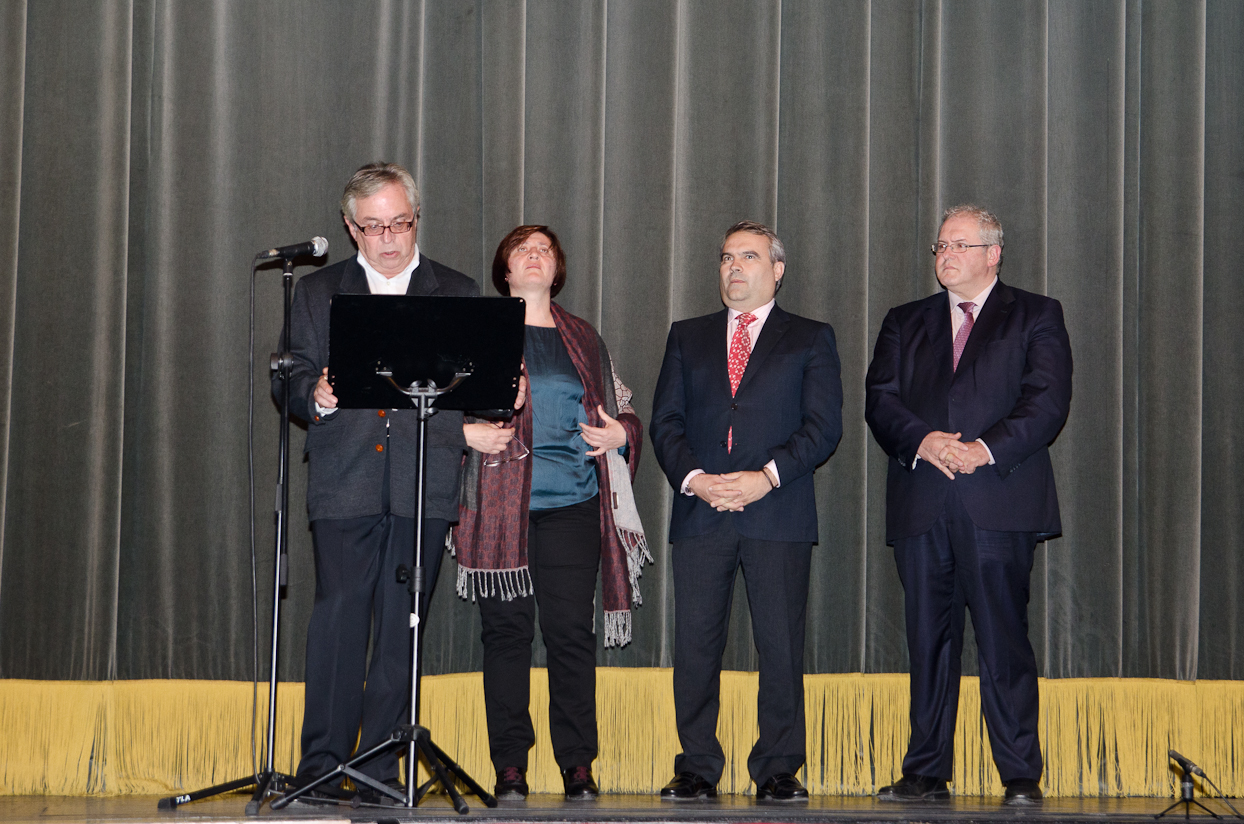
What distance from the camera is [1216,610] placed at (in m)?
3.96

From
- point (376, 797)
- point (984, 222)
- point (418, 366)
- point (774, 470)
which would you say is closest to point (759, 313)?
point (774, 470)

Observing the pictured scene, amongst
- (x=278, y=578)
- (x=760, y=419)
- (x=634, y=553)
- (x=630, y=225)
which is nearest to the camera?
(x=278, y=578)

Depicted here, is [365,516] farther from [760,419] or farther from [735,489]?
[760,419]

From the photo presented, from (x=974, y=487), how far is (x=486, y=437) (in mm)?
1495

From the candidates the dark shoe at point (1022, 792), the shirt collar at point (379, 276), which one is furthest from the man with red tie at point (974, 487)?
the shirt collar at point (379, 276)

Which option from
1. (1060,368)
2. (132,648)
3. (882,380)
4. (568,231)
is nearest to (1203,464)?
(1060,368)

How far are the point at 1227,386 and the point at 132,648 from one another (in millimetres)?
3999

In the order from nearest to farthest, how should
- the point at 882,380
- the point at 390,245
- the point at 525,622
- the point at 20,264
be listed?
the point at 390,245
the point at 525,622
the point at 882,380
the point at 20,264

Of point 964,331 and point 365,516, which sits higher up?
point 964,331

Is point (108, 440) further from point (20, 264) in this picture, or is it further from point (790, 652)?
point (790, 652)

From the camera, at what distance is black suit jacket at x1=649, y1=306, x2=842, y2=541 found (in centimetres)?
339

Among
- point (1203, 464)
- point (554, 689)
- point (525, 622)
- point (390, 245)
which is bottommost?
point (554, 689)

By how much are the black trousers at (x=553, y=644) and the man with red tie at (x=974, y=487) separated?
0.99 meters

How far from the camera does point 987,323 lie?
3.51 meters
